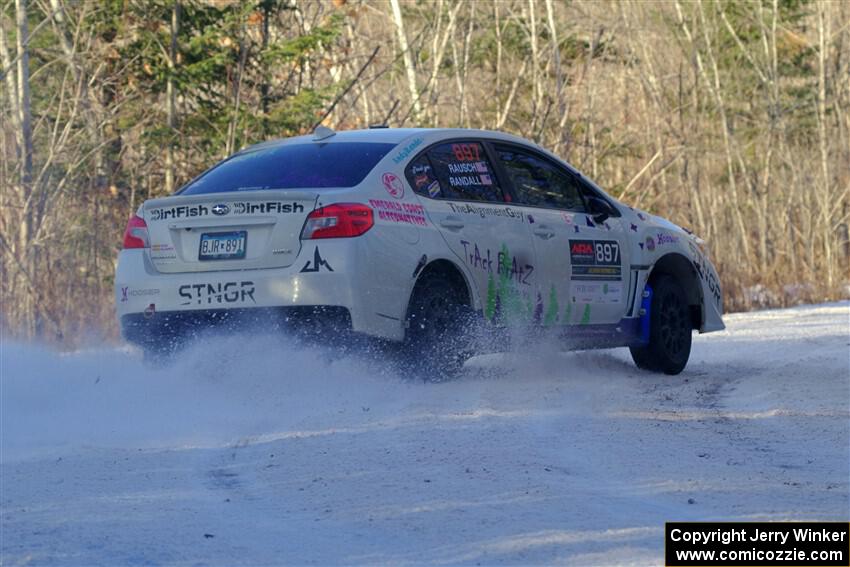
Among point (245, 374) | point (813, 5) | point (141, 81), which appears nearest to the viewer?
point (245, 374)

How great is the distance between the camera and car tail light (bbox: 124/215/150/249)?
870cm

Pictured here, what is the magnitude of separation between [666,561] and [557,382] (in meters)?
5.03

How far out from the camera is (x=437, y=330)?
8.79m

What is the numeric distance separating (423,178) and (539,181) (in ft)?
4.42

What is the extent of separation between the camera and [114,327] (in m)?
15.1

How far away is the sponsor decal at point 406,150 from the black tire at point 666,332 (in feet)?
8.22

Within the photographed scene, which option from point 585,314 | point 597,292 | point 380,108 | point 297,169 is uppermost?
point 380,108

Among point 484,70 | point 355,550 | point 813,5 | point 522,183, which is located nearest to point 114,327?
point 522,183

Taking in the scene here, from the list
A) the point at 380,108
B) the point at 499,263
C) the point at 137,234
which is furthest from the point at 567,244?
the point at 380,108

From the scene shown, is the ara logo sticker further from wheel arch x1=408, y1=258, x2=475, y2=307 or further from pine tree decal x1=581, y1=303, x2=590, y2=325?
pine tree decal x1=581, y1=303, x2=590, y2=325

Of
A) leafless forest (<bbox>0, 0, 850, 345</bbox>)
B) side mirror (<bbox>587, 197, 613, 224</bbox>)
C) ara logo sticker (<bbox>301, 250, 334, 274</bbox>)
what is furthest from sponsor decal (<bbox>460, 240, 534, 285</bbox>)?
leafless forest (<bbox>0, 0, 850, 345</bbox>)

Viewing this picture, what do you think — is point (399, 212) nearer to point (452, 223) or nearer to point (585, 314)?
point (452, 223)

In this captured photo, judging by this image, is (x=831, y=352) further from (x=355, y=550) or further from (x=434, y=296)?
(x=355, y=550)

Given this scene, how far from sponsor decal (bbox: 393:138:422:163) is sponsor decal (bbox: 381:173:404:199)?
0.17 metres
